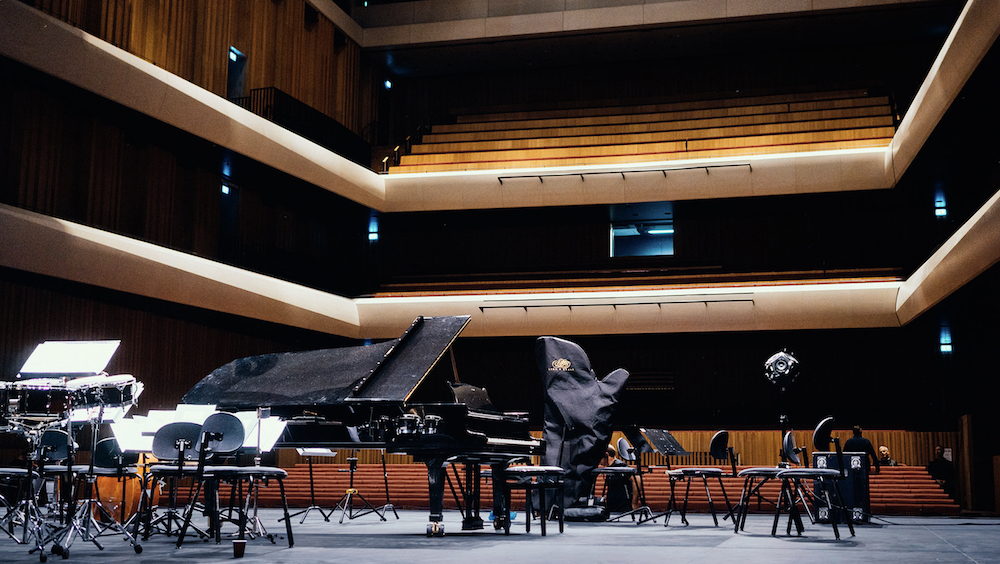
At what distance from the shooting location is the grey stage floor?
459 cm

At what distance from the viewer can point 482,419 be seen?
6.07m

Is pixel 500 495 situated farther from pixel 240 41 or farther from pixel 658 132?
pixel 658 132

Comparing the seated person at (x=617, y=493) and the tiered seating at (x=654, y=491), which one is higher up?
the seated person at (x=617, y=493)

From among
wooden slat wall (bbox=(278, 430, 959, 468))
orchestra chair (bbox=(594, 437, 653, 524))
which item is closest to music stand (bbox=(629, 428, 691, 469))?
orchestra chair (bbox=(594, 437, 653, 524))

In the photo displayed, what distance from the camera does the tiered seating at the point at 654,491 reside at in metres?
10.9

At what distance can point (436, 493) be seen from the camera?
20.1 ft

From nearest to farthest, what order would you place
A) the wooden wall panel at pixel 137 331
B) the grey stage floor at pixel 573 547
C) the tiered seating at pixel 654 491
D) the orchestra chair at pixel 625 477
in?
the grey stage floor at pixel 573 547
the orchestra chair at pixel 625 477
the wooden wall panel at pixel 137 331
the tiered seating at pixel 654 491

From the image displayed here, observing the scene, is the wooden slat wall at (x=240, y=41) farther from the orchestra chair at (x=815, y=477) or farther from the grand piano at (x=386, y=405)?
the orchestra chair at (x=815, y=477)

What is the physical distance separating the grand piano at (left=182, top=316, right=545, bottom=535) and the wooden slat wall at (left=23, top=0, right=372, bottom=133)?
6.42m

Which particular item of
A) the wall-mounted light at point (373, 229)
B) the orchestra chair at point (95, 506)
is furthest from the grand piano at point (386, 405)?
the wall-mounted light at point (373, 229)

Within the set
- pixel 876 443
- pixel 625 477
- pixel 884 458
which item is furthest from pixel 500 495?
pixel 876 443

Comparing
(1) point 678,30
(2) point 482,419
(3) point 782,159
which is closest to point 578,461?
(2) point 482,419

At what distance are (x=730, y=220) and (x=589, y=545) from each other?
1144cm

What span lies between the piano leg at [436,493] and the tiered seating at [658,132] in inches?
385
